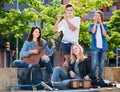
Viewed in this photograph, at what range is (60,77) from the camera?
9.82m

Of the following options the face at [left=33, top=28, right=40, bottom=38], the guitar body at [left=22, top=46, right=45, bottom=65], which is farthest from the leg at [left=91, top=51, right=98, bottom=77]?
the face at [left=33, top=28, right=40, bottom=38]

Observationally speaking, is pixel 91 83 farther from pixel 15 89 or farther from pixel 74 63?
pixel 15 89

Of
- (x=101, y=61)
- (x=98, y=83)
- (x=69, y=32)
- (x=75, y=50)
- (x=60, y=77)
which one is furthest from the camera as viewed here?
(x=101, y=61)

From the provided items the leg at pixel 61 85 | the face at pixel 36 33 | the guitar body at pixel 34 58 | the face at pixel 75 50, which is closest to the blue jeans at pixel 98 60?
the face at pixel 75 50

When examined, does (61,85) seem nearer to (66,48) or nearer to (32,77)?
(32,77)

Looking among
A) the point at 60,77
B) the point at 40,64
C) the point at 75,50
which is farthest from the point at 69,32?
the point at 60,77

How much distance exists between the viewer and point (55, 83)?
945 cm

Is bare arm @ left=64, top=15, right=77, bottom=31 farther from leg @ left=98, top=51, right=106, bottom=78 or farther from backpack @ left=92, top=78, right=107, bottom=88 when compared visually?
backpack @ left=92, top=78, right=107, bottom=88

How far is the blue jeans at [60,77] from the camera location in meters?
9.45

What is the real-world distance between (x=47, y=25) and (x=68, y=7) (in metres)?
13.5

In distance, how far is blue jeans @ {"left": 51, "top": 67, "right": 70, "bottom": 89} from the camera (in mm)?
9453

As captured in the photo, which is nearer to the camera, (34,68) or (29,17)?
(34,68)

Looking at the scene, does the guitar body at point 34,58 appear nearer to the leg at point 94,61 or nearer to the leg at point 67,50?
the leg at point 67,50

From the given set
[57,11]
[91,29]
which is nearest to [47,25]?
[57,11]
